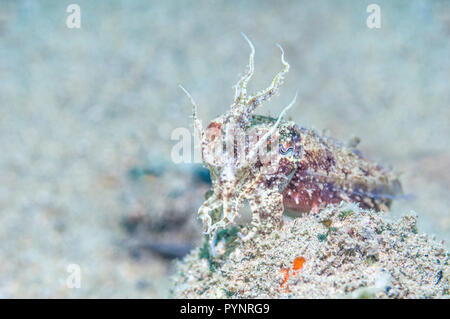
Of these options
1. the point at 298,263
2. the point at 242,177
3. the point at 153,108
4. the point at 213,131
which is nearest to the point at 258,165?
the point at 242,177

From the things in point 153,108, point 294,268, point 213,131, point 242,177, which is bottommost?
point 294,268

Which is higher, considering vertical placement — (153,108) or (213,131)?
(153,108)

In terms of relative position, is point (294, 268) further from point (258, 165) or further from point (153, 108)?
point (153, 108)

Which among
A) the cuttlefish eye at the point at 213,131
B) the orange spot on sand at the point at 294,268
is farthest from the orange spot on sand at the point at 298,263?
the cuttlefish eye at the point at 213,131

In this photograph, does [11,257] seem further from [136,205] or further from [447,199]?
[447,199]

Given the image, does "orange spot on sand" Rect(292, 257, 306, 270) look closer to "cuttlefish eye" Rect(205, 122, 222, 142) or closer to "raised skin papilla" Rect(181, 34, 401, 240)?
"raised skin papilla" Rect(181, 34, 401, 240)

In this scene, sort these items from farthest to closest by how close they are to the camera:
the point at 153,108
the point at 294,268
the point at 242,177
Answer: the point at 153,108
the point at 242,177
the point at 294,268

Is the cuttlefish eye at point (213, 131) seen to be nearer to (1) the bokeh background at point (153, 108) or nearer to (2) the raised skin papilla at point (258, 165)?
(2) the raised skin papilla at point (258, 165)

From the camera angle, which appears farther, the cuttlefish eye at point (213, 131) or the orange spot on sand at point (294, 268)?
the cuttlefish eye at point (213, 131)
